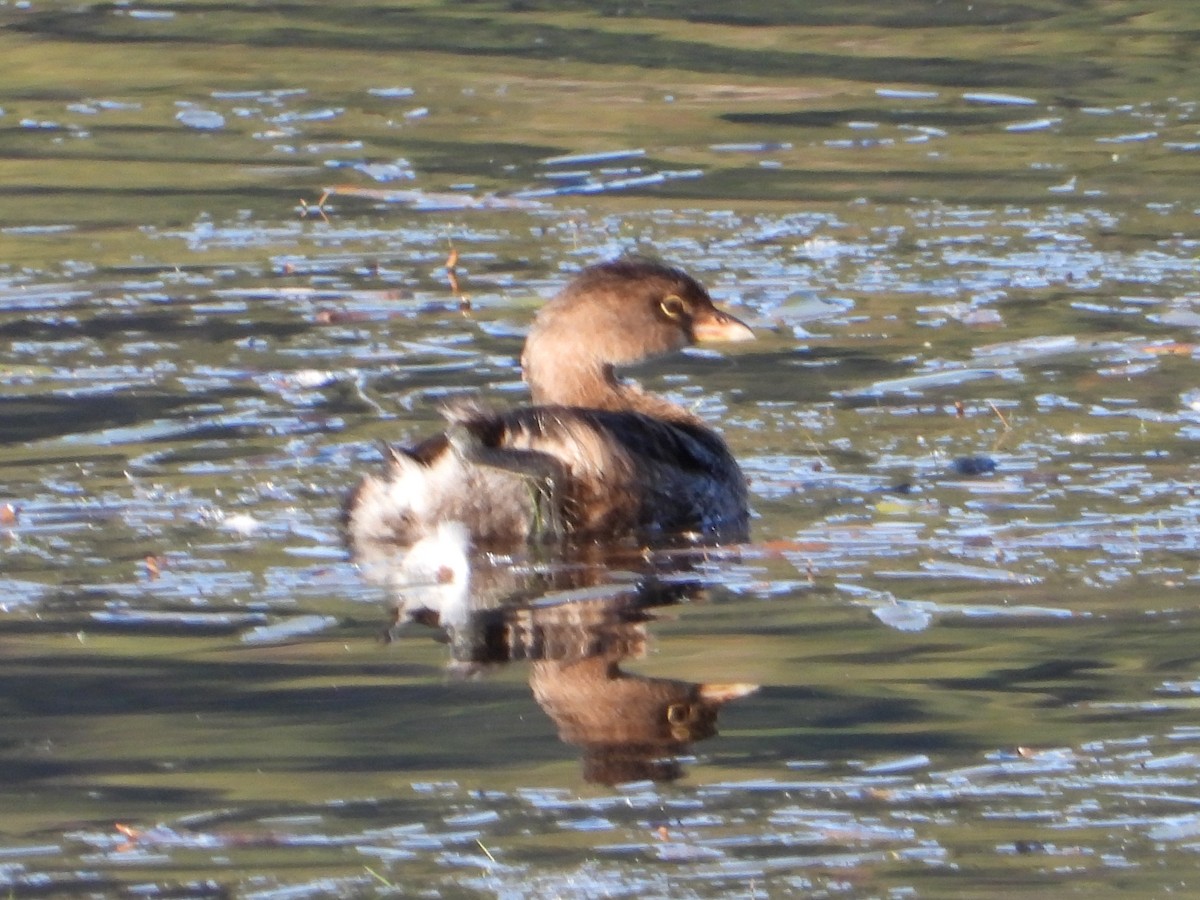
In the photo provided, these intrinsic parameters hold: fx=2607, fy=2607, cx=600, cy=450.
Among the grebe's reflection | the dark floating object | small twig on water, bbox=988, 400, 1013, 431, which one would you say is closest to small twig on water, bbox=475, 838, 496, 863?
the grebe's reflection

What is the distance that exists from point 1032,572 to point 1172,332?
3.21m

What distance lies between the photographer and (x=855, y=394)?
29.8ft

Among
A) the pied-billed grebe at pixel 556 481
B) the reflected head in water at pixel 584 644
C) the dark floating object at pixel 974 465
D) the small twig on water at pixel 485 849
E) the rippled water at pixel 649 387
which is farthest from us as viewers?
the dark floating object at pixel 974 465

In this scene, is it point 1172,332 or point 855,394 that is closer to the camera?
point 855,394

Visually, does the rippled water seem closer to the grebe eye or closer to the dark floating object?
the dark floating object

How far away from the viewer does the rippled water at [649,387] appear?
4.96 m

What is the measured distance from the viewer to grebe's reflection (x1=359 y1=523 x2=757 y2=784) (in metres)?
5.51

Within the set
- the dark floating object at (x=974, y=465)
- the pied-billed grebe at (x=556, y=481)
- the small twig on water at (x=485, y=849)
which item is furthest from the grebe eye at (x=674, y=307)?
the small twig on water at (x=485, y=849)

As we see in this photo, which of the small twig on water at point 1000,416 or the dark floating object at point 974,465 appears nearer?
the dark floating object at point 974,465

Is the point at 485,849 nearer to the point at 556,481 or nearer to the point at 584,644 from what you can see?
the point at 584,644

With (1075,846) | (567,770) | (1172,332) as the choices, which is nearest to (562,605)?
(567,770)

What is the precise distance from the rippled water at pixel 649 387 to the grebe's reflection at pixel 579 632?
1.1 inches

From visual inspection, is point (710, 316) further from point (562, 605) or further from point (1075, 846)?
point (1075, 846)

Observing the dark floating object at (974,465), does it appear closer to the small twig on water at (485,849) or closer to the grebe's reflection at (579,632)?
the grebe's reflection at (579,632)
